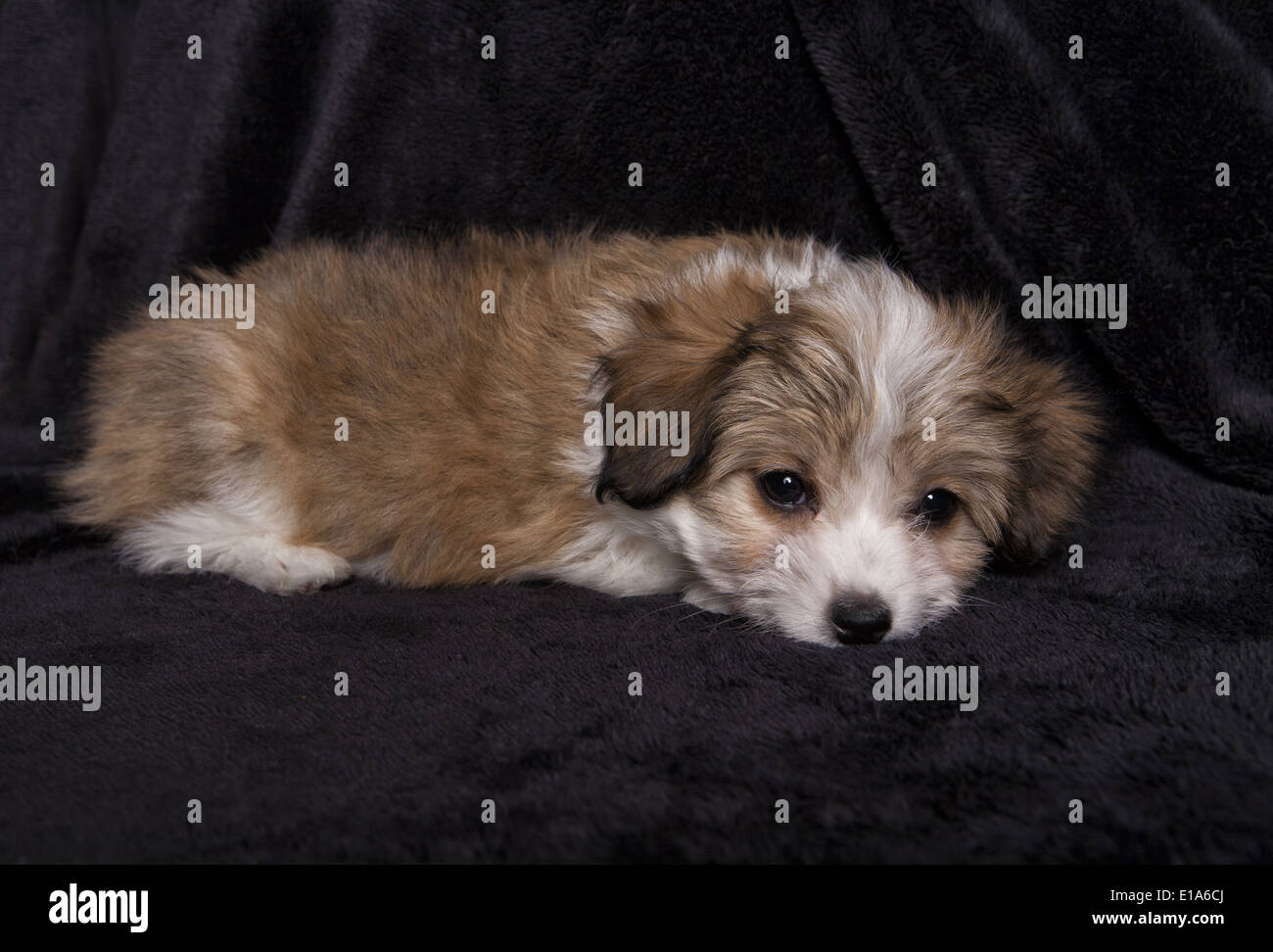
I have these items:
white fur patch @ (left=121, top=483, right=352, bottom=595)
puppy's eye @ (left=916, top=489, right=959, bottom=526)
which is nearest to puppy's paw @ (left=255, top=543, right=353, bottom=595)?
white fur patch @ (left=121, top=483, right=352, bottom=595)

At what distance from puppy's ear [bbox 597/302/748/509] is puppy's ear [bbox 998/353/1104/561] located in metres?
0.78

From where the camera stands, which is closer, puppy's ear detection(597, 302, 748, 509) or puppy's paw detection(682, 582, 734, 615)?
puppy's ear detection(597, 302, 748, 509)

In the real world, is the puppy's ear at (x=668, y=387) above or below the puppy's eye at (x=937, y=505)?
above

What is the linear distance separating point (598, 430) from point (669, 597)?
541mm

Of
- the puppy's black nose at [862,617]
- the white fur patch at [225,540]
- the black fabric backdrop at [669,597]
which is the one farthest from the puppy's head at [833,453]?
the white fur patch at [225,540]

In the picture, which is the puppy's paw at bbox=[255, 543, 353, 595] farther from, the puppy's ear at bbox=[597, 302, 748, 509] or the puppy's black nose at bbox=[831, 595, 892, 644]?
the puppy's black nose at bbox=[831, 595, 892, 644]

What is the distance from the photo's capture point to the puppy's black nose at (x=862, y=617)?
8.39 feet

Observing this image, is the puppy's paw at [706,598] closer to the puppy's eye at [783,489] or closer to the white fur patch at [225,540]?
the puppy's eye at [783,489]

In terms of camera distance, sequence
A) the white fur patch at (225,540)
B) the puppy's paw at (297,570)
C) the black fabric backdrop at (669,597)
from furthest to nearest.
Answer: the white fur patch at (225,540) → the puppy's paw at (297,570) → the black fabric backdrop at (669,597)

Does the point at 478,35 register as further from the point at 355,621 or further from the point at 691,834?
the point at 691,834

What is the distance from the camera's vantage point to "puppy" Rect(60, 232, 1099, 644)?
2.66m

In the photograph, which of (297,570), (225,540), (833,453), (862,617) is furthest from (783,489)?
(225,540)

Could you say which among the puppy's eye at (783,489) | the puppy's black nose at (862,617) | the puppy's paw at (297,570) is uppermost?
the puppy's eye at (783,489)

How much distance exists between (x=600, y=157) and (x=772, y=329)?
1610mm
